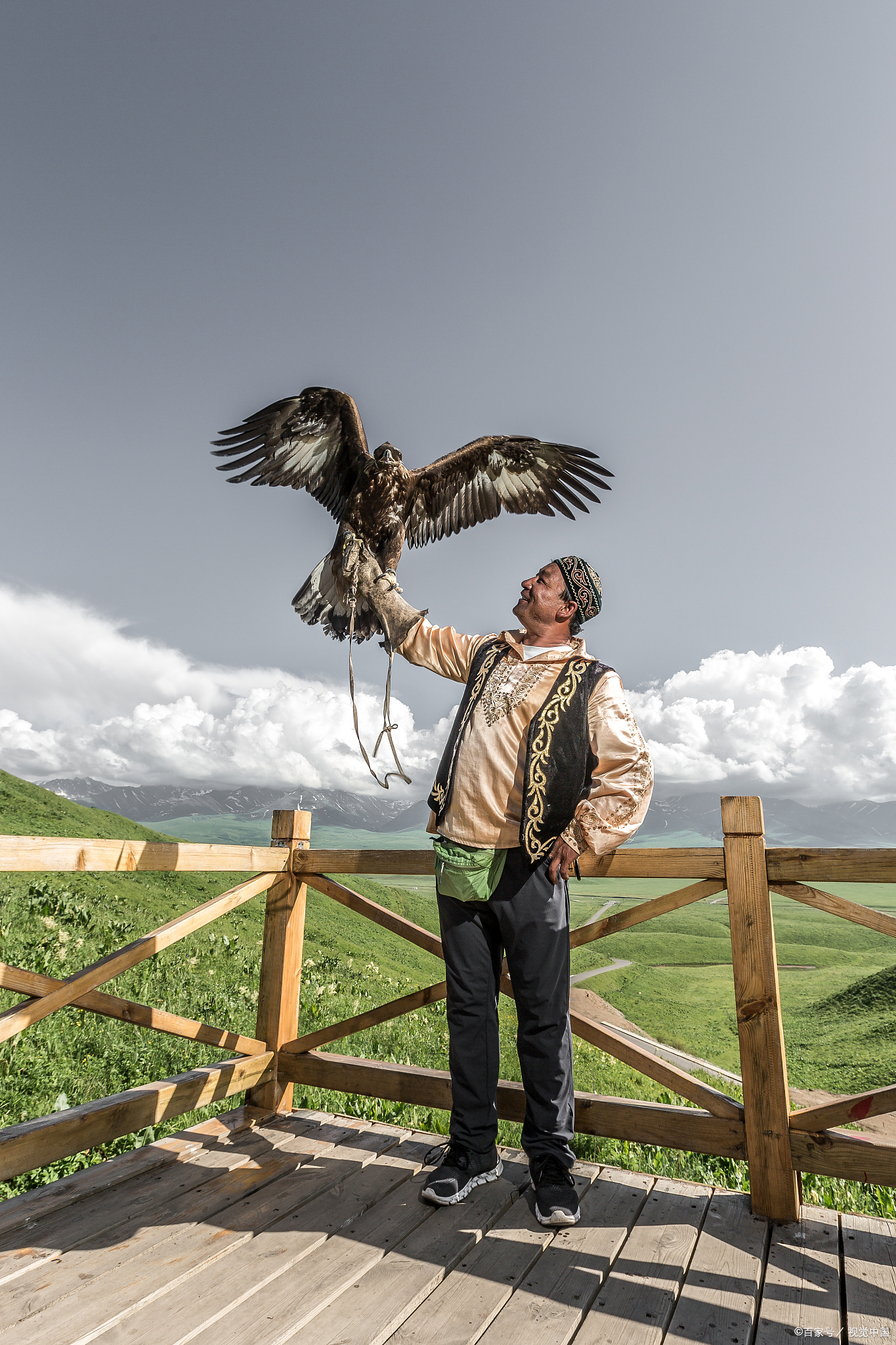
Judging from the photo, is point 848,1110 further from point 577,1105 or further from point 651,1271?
point 577,1105

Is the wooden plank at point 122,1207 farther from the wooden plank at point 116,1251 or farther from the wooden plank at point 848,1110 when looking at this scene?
the wooden plank at point 848,1110

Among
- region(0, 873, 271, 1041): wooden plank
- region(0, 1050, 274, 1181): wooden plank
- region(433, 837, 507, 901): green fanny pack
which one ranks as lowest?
region(0, 1050, 274, 1181): wooden plank

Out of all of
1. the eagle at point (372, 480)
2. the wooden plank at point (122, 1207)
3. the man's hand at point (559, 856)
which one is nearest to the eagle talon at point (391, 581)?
the eagle at point (372, 480)

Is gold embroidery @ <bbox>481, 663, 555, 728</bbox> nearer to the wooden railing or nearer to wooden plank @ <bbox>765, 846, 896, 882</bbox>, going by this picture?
the wooden railing

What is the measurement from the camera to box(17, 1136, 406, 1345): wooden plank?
159cm

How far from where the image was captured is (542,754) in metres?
2.17

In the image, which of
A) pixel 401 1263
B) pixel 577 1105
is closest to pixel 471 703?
pixel 577 1105

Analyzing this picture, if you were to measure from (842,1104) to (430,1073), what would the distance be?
137 cm

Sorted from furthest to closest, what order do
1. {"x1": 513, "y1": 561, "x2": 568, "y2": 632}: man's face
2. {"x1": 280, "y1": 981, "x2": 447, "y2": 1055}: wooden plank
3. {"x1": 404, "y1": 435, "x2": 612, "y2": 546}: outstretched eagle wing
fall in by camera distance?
{"x1": 404, "y1": 435, "x2": 612, "y2": 546}: outstretched eagle wing → {"x1": 280, "y1": 981, "x2": 447, "y2": 1055}: wooden plank → {"x1": 513, "y1": 561, "x2": 568, "y2": 632}: man's face

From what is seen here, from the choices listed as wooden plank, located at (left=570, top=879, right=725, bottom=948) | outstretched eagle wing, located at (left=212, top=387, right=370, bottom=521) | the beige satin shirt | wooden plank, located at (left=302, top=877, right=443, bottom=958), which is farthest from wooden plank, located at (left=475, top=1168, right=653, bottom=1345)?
outstretched eagle wing, located at (left=212, top=387, right=370, bottom=521)

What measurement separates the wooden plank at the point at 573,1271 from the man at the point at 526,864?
0.10m

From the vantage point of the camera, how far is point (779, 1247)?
6.24 ft

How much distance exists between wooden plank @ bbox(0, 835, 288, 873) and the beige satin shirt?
33.8 inches

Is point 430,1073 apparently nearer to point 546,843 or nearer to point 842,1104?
point 546,843
